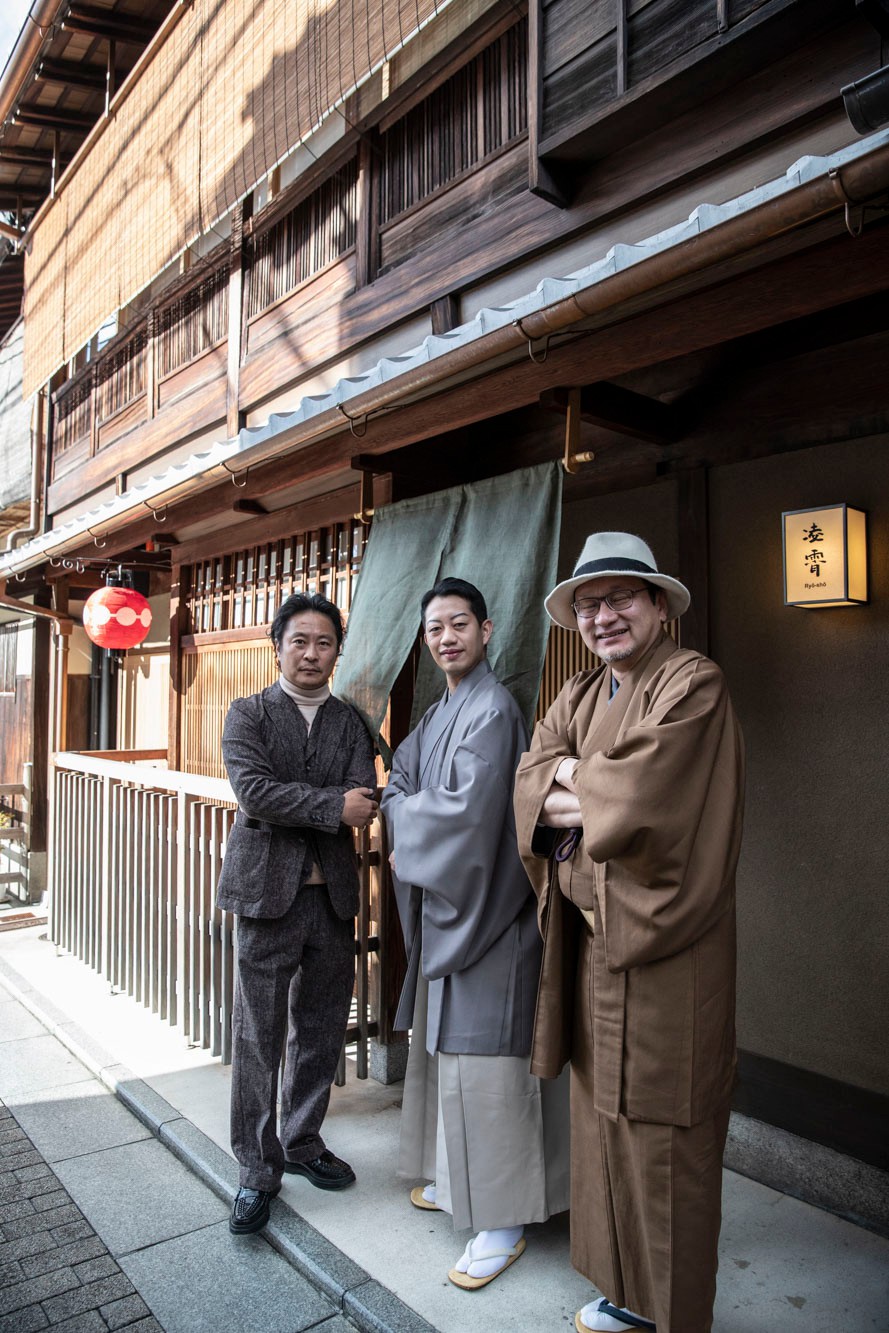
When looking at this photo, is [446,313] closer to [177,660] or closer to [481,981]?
[481,981]

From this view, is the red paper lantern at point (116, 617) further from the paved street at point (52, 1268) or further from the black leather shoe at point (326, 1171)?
the black leather shoe at point (326, 1171)

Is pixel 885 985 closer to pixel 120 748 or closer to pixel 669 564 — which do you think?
pixel 669 564

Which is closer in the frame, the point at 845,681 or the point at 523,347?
the point at 523,347

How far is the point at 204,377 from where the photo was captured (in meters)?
8.82

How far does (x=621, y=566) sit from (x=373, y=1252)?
302 centimetres

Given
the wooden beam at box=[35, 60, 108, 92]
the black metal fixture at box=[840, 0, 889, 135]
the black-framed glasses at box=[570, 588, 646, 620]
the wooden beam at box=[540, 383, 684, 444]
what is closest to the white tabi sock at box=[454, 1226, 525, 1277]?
the black-framed glasses at box=[570, 588, 646, 620]

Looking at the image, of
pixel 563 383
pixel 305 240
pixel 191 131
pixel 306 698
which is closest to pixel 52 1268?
pixel 306 698

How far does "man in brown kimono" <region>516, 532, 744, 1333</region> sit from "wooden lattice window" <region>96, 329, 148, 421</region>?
28.9 feet

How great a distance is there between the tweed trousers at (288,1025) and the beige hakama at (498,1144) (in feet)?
2.64

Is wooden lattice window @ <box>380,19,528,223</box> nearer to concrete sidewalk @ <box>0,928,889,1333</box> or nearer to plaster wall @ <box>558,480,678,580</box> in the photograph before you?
plaster wall @ <box>558,480,678,580</box>

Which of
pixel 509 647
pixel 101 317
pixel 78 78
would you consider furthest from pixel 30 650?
pixel 509 647

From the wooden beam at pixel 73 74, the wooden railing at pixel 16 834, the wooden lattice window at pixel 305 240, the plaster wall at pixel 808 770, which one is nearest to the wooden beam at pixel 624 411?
the plaster wall at pixel 808 770

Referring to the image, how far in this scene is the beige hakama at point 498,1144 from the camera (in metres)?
3.58

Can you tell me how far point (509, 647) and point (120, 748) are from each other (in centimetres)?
816
